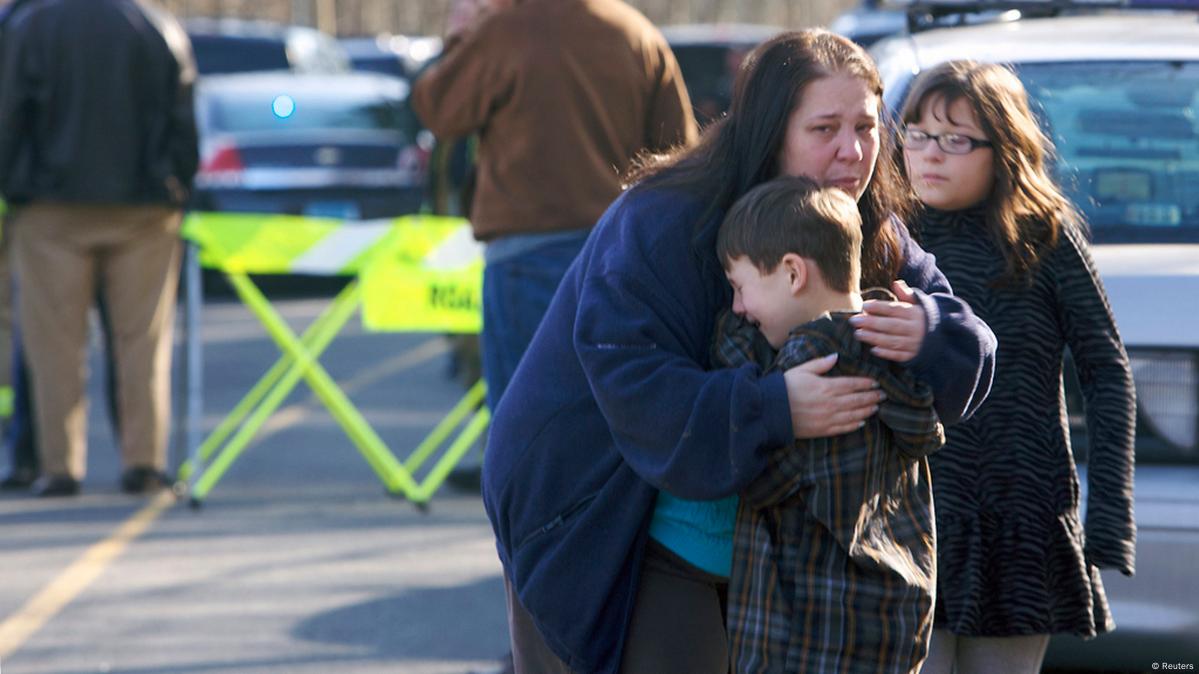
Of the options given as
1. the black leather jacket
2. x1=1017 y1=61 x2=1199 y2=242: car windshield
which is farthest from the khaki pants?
x1=1017 y1=61 x2=1199 y2=242: car windshield

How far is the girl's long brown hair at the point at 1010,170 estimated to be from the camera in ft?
11.4

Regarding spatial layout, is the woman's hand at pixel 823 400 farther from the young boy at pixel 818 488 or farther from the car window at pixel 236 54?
the car window at pixel 236 54

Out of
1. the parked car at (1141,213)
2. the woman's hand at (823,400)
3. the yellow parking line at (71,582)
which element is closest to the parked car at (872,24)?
the yellow parking line at (71,582)

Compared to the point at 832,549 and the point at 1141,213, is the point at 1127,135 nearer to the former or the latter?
the point at 1141,213

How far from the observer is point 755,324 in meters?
2.74

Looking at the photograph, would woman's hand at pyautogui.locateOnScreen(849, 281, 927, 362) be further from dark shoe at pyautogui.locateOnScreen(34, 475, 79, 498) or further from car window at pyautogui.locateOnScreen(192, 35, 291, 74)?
car window at pyautogui.locateOnScreen(192, 35, 291, 74)

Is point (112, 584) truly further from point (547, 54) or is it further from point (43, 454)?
point (547, 54)

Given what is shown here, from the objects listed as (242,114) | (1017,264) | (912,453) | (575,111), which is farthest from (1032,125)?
(242,114)

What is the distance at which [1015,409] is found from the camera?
3451 millimetres

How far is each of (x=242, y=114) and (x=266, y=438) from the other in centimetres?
583

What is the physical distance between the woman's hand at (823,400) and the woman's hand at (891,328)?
0.06 metres

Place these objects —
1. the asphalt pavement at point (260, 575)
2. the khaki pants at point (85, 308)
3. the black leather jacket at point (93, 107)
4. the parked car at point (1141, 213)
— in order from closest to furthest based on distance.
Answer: the parked car at point (1141, 213) < the asphalt pavement at point (260, 575) < the black leather jacket at point (93, 107) < the khaki pants at point (85, 308)

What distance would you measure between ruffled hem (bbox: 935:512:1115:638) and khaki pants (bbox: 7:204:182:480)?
4.95 metres

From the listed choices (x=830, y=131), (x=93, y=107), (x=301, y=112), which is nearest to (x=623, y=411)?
(x=830, y=131)
